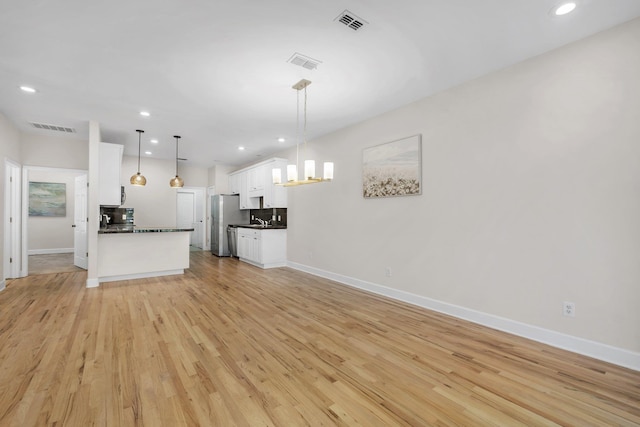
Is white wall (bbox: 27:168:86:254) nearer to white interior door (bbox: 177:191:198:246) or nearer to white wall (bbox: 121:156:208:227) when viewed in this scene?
white wall (bbox: 121:156:208:227)

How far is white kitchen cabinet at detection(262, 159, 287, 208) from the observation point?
671 cm

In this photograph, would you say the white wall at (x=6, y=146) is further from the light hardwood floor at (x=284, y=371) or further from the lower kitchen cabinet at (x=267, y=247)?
the lower kitchen cabinet at (x=267, y=247)

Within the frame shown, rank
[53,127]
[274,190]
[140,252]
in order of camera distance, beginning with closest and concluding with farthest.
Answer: [53,127]
[140,252]
[274,190]

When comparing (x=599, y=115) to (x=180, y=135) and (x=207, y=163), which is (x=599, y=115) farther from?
(x=207, y=163)

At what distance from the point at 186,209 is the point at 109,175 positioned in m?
4.78

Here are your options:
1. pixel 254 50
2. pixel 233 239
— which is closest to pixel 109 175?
pixel 233 239

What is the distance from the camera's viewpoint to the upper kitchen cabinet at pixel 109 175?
17.1 ft

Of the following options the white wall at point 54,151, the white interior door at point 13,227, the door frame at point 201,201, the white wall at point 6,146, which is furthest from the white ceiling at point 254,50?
the door frame at point 201,201

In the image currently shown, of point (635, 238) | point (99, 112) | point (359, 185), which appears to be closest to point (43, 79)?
point (99, 112)

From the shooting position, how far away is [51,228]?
27.7 ft

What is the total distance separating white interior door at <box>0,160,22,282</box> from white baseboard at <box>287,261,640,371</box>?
6.62 m

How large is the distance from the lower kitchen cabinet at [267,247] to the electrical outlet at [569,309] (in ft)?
16.7

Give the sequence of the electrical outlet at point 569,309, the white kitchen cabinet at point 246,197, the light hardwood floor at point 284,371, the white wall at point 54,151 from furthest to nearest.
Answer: the white kitchen cabinet at point 246,197 → the white wall at point 54,151 → the electrical outlet at point 569,309 → the light hardwood floor at point 284,371

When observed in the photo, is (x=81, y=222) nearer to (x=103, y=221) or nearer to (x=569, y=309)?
(x=103, y=221)
